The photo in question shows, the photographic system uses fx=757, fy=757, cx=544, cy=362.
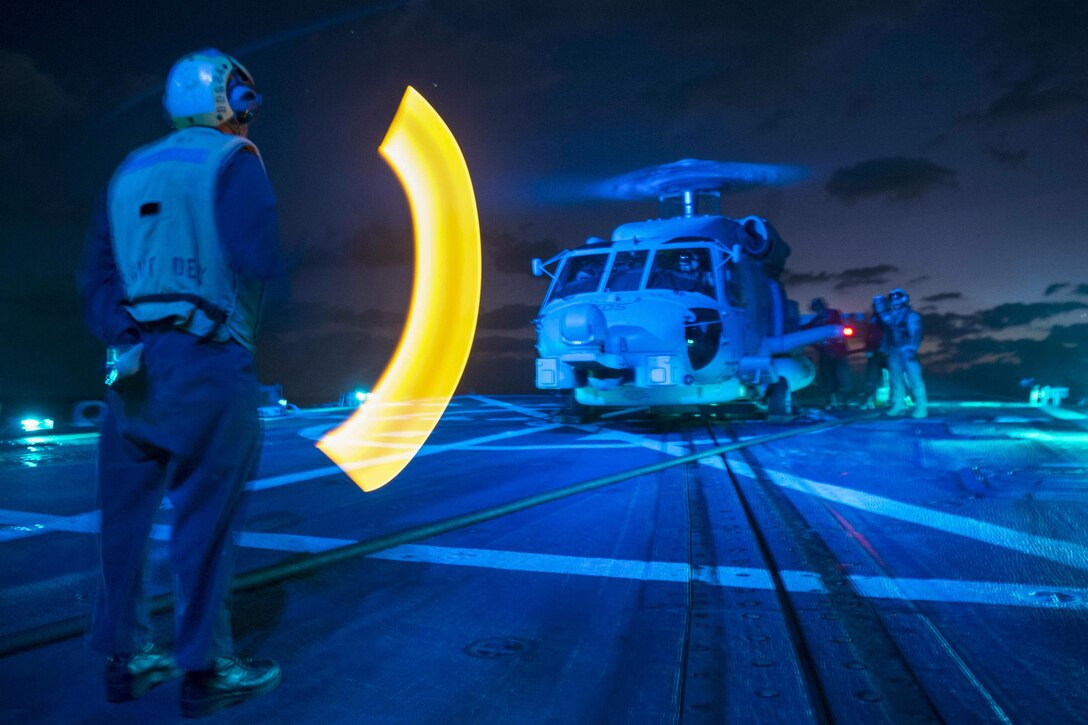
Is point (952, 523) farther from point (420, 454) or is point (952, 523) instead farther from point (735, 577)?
point (420, 454)

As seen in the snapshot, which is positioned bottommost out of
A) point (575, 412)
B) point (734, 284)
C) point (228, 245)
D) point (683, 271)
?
point (575, 412)

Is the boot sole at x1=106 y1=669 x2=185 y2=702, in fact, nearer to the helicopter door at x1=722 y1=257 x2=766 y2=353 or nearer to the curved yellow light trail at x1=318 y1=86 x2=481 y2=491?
the curved yellow light trail at x1=318 y1=86 x2=481 y2=491

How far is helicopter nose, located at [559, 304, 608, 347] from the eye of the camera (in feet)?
33.8

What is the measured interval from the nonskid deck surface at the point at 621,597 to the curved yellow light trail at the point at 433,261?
103 inches

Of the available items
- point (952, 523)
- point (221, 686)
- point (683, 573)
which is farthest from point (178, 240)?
point (952, 523)

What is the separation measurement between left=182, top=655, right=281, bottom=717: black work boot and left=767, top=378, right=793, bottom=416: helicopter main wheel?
11782 mm

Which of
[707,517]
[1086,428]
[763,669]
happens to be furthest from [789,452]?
[763,669]

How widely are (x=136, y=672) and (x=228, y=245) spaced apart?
1.31 m

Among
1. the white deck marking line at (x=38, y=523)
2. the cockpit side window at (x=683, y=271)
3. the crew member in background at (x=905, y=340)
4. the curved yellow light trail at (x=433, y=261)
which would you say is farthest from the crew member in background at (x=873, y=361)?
the white deck marking line at (x=38, y=523)

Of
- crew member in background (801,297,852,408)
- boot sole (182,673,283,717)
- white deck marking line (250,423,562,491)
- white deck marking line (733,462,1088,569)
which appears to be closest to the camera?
boot sole (182,673,283,717)

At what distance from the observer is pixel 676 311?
10.6 meters

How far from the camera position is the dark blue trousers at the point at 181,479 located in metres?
2.16

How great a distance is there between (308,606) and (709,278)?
9.49m

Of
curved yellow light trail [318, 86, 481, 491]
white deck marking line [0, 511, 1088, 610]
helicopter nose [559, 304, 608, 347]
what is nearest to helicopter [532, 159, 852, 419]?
helicopter nose [559, 304, 608, 347]
